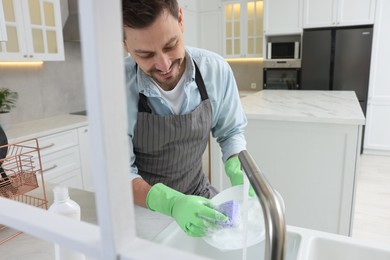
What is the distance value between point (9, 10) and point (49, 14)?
39 cm

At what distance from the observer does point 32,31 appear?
2.60 meters

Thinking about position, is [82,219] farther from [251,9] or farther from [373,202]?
[251,9]

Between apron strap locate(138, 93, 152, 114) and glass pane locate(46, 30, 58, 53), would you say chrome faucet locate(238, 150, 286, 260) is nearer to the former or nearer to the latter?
apron strap locate(138, 93, 152, 114)

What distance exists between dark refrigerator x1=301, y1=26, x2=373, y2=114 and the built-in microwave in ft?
0.49

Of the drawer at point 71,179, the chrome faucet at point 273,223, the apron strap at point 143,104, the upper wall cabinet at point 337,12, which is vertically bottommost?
the drawer at point 71,179

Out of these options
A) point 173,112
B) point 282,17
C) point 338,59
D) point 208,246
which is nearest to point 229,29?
point 282,17

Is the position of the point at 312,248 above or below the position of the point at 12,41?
below

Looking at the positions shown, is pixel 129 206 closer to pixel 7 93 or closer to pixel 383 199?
pixel 7 93

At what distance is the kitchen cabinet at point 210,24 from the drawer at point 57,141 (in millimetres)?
3202

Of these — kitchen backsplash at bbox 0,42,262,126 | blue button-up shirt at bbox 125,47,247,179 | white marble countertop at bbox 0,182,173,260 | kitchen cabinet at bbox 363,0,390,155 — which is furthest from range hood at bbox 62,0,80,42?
kitchen cabinet at bbox 363,0,390,155

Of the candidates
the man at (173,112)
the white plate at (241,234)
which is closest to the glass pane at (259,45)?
the man at (173,112)

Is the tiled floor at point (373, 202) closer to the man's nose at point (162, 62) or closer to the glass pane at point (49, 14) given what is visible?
the man's nose at point (162, 62)

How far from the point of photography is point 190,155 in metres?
1.21

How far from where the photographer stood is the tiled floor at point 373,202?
2.35 metres
